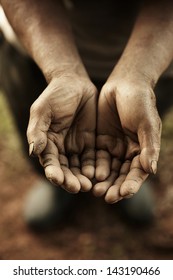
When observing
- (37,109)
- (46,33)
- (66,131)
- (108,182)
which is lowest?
(108,182)

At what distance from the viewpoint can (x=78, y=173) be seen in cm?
107

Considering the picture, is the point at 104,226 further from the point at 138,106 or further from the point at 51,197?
the point at 138,106

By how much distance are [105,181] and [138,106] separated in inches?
7.8

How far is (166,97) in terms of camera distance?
1.70 metres

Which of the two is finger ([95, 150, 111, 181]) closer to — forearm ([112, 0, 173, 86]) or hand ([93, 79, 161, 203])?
hand ([93, 79, 161, 203])

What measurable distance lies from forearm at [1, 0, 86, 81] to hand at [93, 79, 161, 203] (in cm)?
15

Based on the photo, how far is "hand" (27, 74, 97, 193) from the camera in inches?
39.1

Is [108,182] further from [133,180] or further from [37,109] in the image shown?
[37,109]

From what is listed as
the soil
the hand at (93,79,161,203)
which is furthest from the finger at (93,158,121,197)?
the soil

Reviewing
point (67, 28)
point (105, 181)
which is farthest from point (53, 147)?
point (67, 28)

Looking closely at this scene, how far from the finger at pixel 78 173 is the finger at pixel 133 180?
79mm

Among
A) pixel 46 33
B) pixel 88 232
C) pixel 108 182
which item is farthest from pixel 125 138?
pixel 88 232

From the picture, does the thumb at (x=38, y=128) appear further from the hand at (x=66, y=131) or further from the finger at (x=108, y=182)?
the finger at (x=108, y=182)

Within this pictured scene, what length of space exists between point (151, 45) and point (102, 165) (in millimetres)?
369
